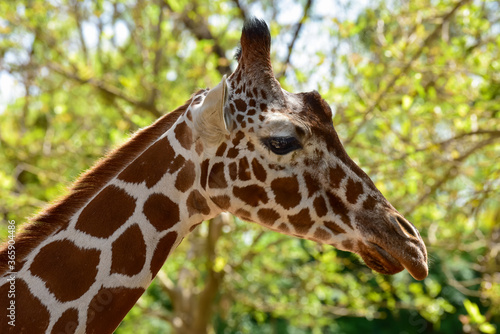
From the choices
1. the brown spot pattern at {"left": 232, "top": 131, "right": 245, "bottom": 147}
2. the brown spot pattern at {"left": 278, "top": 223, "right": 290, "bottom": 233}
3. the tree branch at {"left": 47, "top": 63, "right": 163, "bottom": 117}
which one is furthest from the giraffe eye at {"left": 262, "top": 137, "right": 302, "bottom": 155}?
the tree branch at {"left": 47, "top": 63, "right": 163, "bottom": 117}

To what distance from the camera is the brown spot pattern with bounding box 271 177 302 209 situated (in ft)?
7.61

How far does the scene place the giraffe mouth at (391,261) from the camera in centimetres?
216

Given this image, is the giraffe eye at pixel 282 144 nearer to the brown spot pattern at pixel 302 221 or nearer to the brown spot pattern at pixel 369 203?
the brown spot pattern at pixel 302 221

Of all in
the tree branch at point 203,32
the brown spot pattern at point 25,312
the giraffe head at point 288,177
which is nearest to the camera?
the brown spot pattern at point 25,312

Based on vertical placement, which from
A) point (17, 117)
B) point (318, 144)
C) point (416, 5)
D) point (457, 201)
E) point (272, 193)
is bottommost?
point (272, 193)

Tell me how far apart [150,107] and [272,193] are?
505 cm

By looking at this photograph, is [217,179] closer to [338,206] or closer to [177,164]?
[177,164]

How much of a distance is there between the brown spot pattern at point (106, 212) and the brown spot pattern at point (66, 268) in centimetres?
10

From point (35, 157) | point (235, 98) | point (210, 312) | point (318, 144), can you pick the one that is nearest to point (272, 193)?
point (318, 144)

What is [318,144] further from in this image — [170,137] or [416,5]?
[416,5]

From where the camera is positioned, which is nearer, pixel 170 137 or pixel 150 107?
pixel 170 137

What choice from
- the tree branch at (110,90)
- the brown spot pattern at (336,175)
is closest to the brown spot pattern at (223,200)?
the brown spot pattern at (336,175)

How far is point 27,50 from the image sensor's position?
8.32 meters

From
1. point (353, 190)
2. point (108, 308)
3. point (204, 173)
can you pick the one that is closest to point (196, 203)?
point (204, 173)
